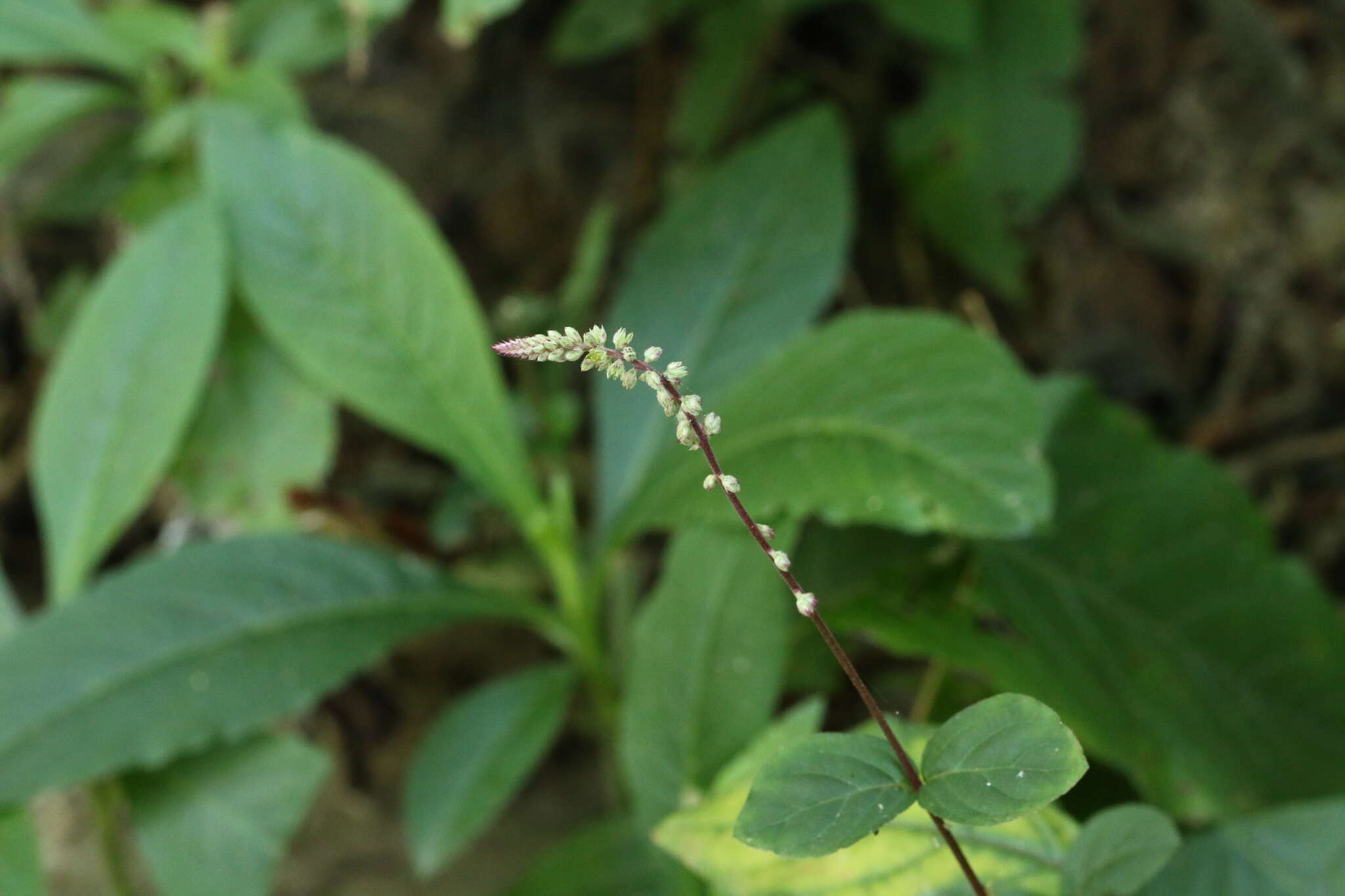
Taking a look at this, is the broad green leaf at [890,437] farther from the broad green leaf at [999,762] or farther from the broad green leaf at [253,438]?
the broad green leaf at [253,438]

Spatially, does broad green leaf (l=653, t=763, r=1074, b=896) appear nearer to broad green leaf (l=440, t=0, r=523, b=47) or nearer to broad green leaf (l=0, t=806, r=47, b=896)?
broad green leaf (l=0, t=806, r=47, b=896)

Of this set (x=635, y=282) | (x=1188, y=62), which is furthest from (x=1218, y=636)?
(x=1188, y=62)

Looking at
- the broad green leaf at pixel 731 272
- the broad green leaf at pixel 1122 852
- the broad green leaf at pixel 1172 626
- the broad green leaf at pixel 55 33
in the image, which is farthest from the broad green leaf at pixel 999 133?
the broad green leaf at pixel 1122 852

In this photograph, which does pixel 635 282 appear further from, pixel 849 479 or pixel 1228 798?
pixel 1228 798

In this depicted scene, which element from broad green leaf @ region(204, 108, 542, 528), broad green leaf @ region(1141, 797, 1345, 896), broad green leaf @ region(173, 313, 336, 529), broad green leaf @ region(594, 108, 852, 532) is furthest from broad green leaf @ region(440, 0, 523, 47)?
broad green leaf @ region(1141, 797, 1345, 896)

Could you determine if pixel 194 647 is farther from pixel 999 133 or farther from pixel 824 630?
pixel 999 133

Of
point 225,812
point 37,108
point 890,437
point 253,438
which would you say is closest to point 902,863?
point 890,437
